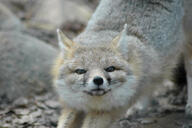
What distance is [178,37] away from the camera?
254 inches

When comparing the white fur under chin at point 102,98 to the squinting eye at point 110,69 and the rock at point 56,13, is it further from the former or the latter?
the rock at point 56,13

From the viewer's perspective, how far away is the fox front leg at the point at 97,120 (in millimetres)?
5199

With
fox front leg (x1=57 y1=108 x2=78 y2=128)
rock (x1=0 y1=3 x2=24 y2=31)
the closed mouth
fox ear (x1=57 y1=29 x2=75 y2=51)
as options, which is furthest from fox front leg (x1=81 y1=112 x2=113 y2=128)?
rock (x1=0 y1=3 x2=24 y2=31)

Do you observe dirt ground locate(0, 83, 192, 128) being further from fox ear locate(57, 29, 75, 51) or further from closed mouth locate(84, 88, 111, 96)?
fox ear locate(57, 29, 75, 51)

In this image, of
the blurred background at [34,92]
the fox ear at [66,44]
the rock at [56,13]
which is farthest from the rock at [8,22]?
the fox ear at [66,44]

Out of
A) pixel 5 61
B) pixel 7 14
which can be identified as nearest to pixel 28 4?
pixel 7 14

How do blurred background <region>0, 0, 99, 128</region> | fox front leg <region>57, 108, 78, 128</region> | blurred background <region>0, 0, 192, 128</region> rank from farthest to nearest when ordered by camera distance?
blurred background <region>0, 0, 99, 128</region> < blurred background <region>0, 0, 192, 128</region> < fox front leg <region>57, 108, 78, 128</region>

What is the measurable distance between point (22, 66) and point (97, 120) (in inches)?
130

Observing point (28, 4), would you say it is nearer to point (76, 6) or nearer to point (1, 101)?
point (76, 6)

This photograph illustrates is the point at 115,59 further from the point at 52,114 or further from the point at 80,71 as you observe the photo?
the point at 52,114

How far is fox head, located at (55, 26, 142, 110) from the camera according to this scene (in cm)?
486

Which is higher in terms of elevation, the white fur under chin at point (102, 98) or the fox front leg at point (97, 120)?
the white fur under chin at point (102, 98)

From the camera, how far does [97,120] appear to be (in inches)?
206

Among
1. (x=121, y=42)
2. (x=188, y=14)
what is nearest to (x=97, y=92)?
(x=121, y=42)
